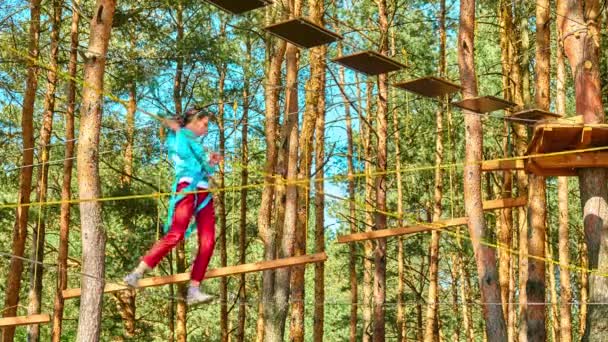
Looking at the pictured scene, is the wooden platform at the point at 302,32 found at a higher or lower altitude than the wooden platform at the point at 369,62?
higher

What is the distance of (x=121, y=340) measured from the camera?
16906mm

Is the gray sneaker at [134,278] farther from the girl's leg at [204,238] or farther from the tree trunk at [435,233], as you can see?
the tree trunk at [435,233]

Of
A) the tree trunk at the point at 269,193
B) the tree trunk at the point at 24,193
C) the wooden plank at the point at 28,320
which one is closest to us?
the wooden plank at the point at 28,320

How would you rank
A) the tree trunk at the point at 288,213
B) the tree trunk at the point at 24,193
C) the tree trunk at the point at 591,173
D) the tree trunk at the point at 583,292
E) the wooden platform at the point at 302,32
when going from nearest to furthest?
the wooden platform at the point at 302,32
the tree trunk at the point at 591,173
the tree trunk at the point at 288,213
the tree trunk at the point at 24,193
the tree trunk at the point at 583,292

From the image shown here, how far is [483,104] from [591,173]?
3.96ft

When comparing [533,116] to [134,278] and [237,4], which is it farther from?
[134,278]

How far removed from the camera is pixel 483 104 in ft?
25.7

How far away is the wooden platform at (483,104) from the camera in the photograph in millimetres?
7602

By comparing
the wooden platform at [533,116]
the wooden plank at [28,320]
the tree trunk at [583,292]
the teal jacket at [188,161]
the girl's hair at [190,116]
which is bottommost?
the tree trunk at [583,292]

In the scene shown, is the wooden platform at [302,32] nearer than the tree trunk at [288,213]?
Yes

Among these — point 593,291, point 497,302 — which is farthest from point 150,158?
point 593,291

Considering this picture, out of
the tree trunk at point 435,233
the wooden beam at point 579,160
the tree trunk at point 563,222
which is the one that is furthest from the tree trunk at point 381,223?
the wooden beam at point 579,160

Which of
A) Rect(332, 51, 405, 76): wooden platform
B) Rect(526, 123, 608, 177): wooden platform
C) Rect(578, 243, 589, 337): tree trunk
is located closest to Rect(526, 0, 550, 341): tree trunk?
Rect(526, 123, 608, 177): wooden platform

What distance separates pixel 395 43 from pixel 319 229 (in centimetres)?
601
